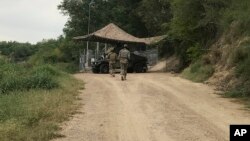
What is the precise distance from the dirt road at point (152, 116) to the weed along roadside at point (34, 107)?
1.38 feet

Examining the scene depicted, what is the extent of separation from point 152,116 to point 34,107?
3.27 m

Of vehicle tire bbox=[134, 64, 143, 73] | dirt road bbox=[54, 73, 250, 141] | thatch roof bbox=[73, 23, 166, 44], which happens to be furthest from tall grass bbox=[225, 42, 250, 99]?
thatch roof bbox=[73, 23, 166, 44]

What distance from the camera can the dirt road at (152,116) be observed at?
12406 millimetres

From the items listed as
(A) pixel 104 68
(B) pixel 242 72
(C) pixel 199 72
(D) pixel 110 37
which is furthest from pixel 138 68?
(B) pixel 242 72

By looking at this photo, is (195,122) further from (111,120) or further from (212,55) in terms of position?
(212,55)

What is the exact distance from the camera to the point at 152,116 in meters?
15.1

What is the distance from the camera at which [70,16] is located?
6275 cm

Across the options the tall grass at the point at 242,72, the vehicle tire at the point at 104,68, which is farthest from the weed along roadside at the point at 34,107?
the vehicle tire at the point at 104,68

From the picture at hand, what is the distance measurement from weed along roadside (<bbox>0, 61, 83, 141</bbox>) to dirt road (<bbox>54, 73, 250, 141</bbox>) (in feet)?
1.38

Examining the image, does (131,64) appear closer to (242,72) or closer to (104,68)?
(104,68)

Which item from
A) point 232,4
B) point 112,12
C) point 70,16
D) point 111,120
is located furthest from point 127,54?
point 70,16

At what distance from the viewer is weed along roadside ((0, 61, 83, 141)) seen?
1205 centimetres

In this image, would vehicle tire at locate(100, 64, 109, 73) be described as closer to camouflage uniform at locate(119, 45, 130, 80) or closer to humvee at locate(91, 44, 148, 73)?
humvee at locate(91, 44, 148, 73)

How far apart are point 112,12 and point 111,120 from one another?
1785 inches
